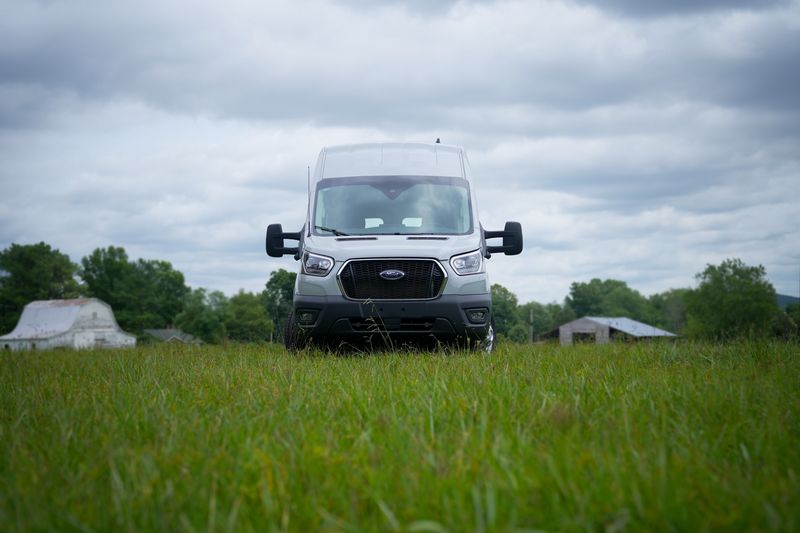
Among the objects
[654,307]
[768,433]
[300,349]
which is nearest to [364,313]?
[300,349]

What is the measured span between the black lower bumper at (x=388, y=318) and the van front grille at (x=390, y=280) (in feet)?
0.37

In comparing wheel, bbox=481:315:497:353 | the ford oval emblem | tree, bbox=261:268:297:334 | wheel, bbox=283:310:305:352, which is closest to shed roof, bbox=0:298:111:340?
tree, bbox=261:268:297:334

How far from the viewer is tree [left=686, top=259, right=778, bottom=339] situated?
91562mm

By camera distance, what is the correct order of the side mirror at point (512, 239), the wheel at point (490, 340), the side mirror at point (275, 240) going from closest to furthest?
the wheel at point (490, 340) < the side mirror at point (512, 239) < the side mirror at point (275, 240)

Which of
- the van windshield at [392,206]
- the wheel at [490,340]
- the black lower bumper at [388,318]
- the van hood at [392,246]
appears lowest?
the wheel at [490,340]

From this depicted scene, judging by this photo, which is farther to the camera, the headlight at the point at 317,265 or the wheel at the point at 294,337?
the wheel at the point at 294,337

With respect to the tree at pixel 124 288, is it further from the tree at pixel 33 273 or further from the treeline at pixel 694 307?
the treeline at pixel 694 307

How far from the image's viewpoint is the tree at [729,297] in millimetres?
91562

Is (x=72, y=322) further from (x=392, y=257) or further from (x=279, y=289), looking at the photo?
(x=392, y=257)

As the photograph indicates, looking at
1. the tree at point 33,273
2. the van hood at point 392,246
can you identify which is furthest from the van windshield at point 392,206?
the tree at point 33,273

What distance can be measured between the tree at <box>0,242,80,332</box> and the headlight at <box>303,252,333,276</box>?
9599cm

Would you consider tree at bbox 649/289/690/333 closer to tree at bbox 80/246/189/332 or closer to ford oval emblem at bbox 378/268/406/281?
tree at bbox 80/246/189/332

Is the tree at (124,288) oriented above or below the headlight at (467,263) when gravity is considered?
above

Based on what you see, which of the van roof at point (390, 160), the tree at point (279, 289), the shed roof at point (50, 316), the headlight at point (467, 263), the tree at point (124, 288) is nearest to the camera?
the headlight at point (467, 263)
